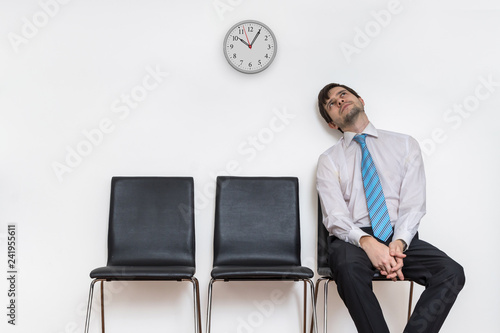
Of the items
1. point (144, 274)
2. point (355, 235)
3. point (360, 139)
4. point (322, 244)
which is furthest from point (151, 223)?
point (360, 139)

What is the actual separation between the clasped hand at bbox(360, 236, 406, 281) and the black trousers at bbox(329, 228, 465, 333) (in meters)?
0.04

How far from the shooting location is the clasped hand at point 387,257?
2.26 metres

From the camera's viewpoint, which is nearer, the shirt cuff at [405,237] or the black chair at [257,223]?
the shirt cuff at [405,237]

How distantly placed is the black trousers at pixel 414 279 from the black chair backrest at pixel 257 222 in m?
0.37

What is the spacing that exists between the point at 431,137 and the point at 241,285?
134 cm

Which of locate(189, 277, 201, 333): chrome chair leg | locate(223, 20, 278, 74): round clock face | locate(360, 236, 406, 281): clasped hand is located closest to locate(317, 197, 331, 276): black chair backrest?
locate(360, 236, 406, 281): clasped hand

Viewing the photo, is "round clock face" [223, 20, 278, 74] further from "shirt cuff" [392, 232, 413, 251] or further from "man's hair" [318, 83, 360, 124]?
"shirt cuff" [392, 232, 413, 251]

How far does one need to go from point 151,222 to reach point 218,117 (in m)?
0.68

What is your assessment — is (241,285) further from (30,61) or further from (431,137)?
(30,61)

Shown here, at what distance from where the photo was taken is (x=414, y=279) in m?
2.39

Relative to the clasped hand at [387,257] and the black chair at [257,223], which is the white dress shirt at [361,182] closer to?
the clasped hand at [387,257]

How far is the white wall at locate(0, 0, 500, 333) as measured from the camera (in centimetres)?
291

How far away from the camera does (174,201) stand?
9.22ft

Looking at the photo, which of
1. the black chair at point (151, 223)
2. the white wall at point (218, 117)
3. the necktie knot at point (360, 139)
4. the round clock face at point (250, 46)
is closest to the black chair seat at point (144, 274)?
the black chair at point (151, 223)
